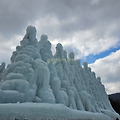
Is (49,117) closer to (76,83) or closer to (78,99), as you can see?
(78,99)

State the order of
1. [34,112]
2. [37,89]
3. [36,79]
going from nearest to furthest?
[34,112]
[37,89]
[36,79]

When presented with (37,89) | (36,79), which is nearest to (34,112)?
(37,89)

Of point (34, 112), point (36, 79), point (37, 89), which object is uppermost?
point (36, 79)

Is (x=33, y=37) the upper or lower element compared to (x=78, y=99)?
upper

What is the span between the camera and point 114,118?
1335 inches

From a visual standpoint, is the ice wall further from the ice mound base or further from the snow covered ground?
the snow covered ground

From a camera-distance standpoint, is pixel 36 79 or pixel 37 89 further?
pixel 36 79

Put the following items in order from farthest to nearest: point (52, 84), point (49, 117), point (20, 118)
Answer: point (52, 84)
point (49, 117)
point (20, 118)

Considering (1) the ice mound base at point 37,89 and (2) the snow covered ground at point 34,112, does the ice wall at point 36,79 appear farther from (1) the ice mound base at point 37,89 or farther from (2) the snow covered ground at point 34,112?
(2) the snow covered ground at point 34,112

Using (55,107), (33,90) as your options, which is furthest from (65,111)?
(33,90)

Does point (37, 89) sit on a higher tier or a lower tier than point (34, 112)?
higher

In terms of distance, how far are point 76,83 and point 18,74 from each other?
15.3 metres

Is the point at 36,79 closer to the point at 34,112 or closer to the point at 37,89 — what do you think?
the point at 37,89

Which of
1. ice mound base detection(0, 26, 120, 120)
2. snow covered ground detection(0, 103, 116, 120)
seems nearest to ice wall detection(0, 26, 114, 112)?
ice mound base detection(0, 26, 120, 120)
